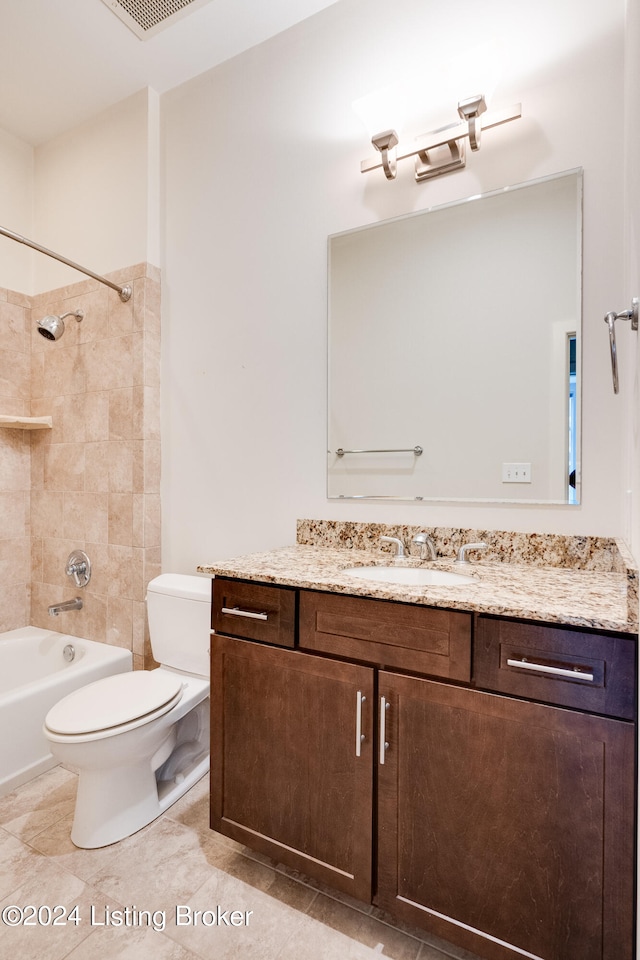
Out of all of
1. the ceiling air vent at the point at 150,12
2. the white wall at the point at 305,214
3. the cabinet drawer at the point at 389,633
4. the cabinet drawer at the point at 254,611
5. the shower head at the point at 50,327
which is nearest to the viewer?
the cabinet drawer at the point at 389,633

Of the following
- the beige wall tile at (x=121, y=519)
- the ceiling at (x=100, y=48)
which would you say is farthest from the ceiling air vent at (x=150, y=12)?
the beige wall tile at (x=121, y=519)

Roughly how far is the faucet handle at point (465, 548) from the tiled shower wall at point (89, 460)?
1385mm

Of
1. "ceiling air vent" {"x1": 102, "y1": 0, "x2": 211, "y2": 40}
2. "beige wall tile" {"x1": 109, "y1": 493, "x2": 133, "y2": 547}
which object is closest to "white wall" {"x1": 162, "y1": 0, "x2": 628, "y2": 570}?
"beige wall tile" {"x1": 109, "y1": 493, "x2": 133, "y2": 547}

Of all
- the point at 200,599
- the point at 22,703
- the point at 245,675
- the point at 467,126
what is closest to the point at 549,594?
the point at 245,675

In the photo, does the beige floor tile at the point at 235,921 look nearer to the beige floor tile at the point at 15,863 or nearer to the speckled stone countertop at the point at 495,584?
the beige floor tile at the point at 15,863

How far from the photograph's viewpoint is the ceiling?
1.81 meters

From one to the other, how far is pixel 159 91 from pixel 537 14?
165 centimetres

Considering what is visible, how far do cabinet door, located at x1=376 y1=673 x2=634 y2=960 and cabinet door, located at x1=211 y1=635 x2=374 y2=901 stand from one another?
0.23ft

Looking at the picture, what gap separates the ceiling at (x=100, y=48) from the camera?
1.81m

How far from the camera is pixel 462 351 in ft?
5.22

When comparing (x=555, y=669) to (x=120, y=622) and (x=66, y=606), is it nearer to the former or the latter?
(x=120, y=622)

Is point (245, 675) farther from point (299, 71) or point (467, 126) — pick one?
point (299, 71)

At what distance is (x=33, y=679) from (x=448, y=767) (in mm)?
2168

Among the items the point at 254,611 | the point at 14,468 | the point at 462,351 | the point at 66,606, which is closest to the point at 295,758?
the point at 254,611
